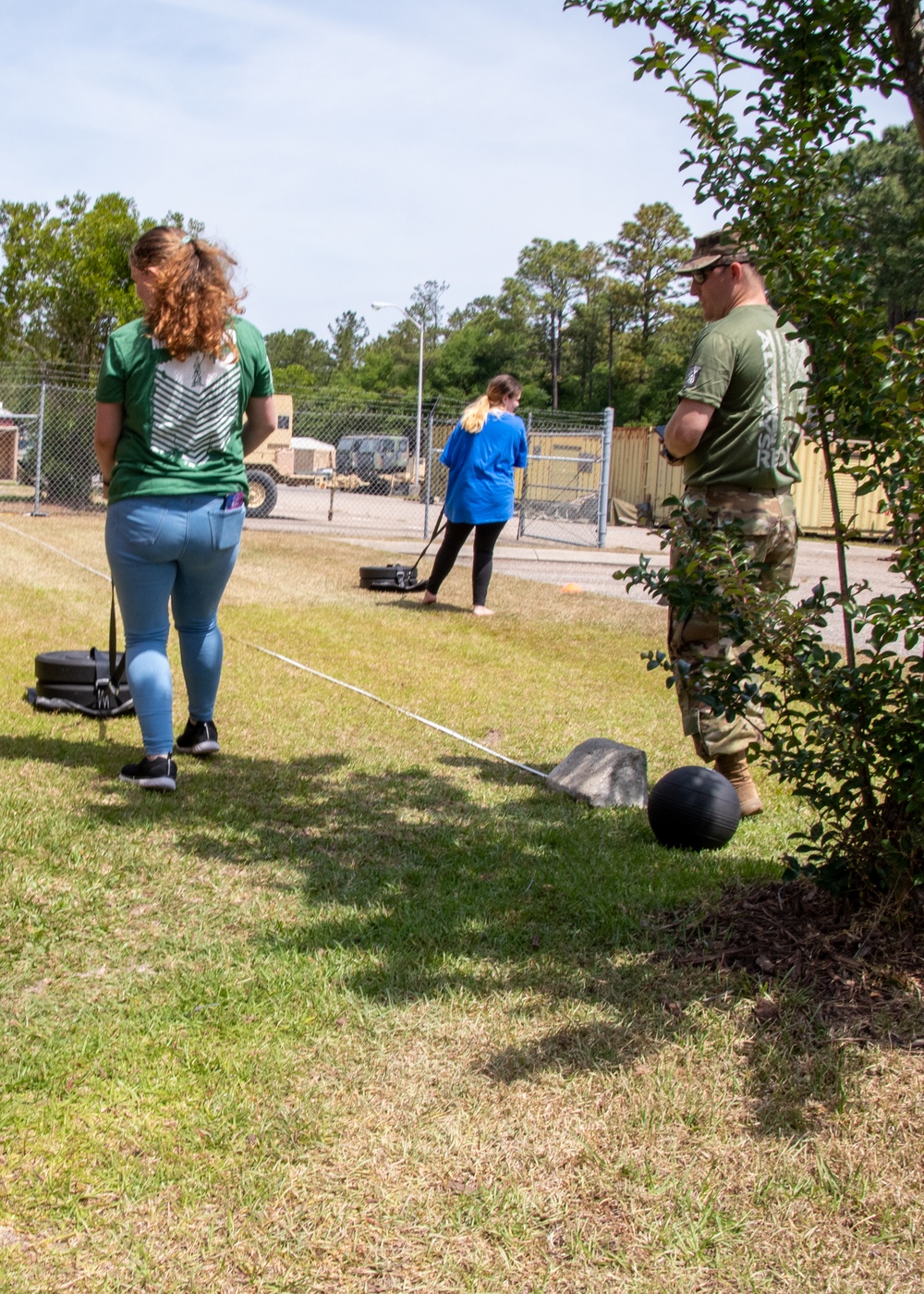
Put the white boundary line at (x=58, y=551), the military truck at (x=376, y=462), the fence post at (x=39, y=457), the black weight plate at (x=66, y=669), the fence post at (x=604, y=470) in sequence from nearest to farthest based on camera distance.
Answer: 1. the black weight plate at (x=66, y=669)
2. the white boundary line at (x=58, y=551)
3. the fence post at (x=39, y=457)
4. the fence post at (x=604, y=470)
5. the military truck at (x=376, y=462)

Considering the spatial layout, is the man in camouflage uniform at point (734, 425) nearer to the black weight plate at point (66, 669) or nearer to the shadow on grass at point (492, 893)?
the shadow on grass at point (492, 893)

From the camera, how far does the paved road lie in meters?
13.8

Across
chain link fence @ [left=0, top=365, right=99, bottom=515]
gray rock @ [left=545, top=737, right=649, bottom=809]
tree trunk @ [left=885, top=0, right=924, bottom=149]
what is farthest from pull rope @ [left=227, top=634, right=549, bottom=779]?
chain link fence @ [left=0, top=365, right=99, bottom=515]

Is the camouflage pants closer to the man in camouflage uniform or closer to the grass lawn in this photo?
the man in camouflage uniform

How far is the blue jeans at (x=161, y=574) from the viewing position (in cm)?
432

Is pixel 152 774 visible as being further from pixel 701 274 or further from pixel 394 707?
pixel 701 274

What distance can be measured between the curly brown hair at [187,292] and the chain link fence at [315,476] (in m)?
13.1

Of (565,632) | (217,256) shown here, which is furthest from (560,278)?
(217,256)

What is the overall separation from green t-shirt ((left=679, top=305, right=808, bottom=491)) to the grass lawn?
4.11 feet

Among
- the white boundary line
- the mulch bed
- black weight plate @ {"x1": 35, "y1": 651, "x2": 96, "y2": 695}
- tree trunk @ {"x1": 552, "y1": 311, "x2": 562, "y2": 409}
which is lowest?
the mulch bed

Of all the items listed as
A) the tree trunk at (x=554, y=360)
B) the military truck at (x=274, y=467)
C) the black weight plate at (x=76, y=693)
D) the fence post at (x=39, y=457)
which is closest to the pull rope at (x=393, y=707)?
the black weight plate at (x=76, y=693)

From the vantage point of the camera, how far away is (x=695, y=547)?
2.93 m

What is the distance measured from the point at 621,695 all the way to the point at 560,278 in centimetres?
6700

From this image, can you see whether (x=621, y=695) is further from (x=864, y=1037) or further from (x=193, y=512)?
(x=864, y=1037)
